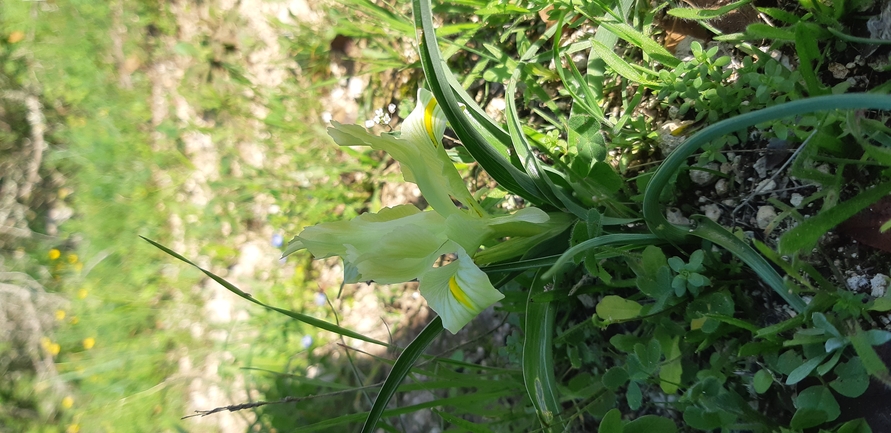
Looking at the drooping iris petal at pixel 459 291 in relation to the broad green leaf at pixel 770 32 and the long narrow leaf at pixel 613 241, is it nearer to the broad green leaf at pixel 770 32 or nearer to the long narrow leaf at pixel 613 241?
the long narrow leaf at pixel 613 241

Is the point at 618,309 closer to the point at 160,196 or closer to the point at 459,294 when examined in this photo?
the point at 459,294

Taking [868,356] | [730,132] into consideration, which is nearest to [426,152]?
[730,132]

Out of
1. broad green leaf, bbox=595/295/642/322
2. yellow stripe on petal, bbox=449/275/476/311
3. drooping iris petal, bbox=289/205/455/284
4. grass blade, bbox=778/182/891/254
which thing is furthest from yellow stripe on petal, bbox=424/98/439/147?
grass blade, bbox=778/182/891/254

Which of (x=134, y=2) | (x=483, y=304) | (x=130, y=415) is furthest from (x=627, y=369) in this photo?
(x=134, y=2)

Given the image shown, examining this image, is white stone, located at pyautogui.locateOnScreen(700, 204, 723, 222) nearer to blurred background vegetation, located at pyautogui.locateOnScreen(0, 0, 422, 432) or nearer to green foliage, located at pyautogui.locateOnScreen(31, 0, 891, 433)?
green foliage, located at pyautogui.locateOnScreen(31, 0, 891, 433)

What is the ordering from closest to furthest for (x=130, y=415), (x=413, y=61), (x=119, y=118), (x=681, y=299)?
(x=681, y=299) < (x=413, y=61) < (x=130, y=415) < (x=119, y=118)

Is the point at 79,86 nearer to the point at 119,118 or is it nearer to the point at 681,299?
the point at 119,118

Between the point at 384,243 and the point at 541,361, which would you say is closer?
the point at 384,243
